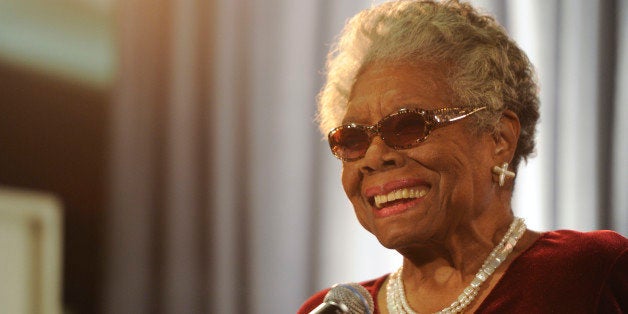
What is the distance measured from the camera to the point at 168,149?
340 centimetres

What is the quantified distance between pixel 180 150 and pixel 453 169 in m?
1.96

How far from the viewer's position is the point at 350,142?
1.83m

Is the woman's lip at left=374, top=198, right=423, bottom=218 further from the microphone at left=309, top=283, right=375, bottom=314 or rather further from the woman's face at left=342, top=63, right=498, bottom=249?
the microphone at left=309, top=283, right=375, bottom=314

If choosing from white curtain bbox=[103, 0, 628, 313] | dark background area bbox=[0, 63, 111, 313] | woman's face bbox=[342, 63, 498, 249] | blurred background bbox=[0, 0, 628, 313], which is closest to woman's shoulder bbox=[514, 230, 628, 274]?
woman's face bbox=[342, 63, 498, 249]

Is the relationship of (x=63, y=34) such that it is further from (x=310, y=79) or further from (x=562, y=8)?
(x=562, y=8)

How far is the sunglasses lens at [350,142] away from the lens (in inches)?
70.7

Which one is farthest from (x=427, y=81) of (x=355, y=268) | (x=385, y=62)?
(x=355, y=268)

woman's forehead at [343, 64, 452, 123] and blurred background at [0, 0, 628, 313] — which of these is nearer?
woman's forehead at [343, 64, 452, 123]

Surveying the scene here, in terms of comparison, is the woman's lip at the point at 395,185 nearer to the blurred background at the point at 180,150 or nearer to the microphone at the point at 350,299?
the microphone at the point at 350,299

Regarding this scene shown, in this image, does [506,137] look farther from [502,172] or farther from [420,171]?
[420,171]

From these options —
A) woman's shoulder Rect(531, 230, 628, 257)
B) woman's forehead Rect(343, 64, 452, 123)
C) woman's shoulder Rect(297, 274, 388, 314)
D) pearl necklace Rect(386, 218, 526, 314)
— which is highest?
woman's forehead Rect(343, 64, 452, 123)

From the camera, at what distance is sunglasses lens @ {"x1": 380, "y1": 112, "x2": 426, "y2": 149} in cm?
170

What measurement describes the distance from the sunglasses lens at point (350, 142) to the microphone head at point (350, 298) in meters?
0.45

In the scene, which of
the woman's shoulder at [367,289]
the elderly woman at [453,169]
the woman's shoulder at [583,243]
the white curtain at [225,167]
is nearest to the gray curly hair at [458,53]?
the elderly woman at [453,169]
